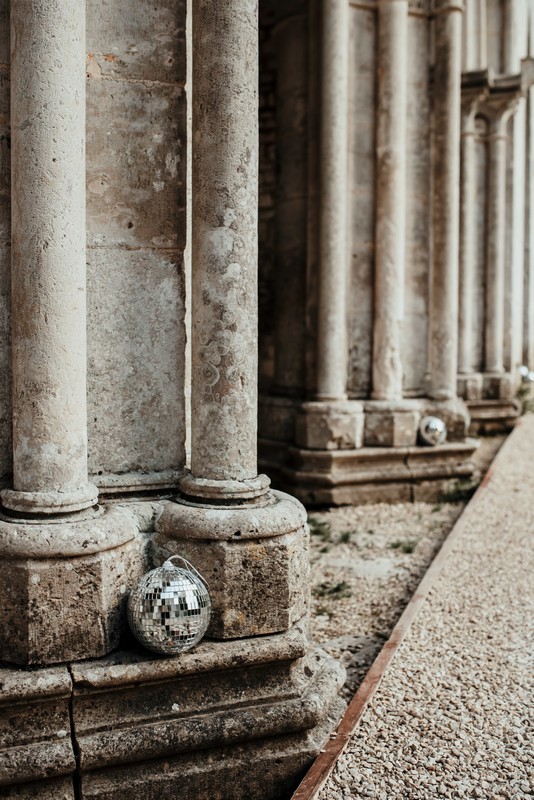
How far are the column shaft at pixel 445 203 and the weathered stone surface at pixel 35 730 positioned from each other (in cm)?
466

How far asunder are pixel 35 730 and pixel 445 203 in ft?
17.2

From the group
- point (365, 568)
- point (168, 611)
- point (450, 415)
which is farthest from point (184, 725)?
point (450, 415)

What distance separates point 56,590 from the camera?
80.6 inches

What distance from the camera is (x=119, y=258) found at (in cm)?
235

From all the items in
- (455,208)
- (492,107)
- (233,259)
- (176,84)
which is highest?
(492,107)

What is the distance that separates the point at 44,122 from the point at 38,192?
0.19 m

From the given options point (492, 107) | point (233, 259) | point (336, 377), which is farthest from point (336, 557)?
point (492, 107)

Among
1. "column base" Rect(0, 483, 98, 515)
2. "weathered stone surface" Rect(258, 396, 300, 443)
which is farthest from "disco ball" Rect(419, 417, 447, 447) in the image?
"column base" Rect(0, 483, 98, 515)

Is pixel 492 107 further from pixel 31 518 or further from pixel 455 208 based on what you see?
pixel 31 518

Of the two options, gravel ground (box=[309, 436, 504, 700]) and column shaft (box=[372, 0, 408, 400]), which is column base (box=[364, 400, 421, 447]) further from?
gravel ground (box=[309, 436, 504, 700])

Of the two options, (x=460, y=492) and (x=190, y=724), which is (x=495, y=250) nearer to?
(x=460, y=492)

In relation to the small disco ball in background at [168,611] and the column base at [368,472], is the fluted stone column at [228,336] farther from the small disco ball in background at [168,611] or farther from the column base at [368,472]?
the column base at [368,472]

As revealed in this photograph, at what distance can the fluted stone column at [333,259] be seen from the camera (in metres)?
5.62

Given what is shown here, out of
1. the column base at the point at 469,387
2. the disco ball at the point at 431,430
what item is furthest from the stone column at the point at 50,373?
the column base at the point at 469,387
